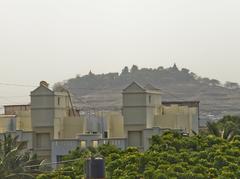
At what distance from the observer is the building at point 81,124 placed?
6525 centimetres

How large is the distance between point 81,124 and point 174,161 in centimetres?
2742

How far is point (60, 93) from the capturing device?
224 ft

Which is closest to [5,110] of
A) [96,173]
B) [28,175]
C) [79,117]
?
[79,117]

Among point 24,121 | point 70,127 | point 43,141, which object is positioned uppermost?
point 24,121

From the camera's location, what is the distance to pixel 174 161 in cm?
4159

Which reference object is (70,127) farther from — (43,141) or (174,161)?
(174,161)

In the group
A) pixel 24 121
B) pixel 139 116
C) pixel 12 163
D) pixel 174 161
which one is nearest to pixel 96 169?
pixel 174 161

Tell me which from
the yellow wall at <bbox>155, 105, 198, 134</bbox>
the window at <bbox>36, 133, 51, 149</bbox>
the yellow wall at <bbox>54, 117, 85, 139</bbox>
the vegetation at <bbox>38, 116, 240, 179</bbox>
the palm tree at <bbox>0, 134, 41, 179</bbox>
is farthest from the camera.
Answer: the yellow wall at <bbox>155, 105, 198, 134</bbox>

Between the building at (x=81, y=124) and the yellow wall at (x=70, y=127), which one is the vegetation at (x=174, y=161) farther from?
the yellow wall at (x=70, y=127)

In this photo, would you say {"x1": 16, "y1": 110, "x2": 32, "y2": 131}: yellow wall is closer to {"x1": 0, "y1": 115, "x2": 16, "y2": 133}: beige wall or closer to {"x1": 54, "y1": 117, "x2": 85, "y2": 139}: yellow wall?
{"x1": 0, "y1": 115, "x2": 16, "y2": 133}: beige wall

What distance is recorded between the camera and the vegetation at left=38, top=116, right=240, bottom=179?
128 feet

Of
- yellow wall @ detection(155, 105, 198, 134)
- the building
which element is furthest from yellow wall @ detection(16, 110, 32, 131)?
yellow wall @ detection(155, 105, 198, 134)

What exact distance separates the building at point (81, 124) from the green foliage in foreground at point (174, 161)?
60.7ft

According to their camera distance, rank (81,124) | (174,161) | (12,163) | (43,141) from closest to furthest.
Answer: (174,161) → (12,163) → (43,141) → (81,124)
